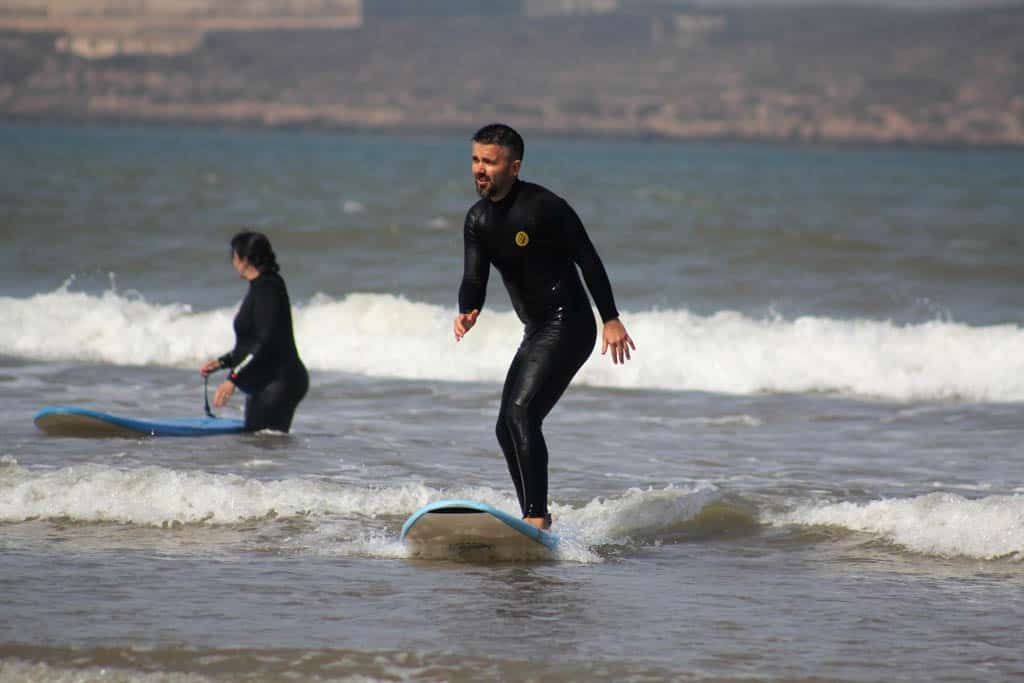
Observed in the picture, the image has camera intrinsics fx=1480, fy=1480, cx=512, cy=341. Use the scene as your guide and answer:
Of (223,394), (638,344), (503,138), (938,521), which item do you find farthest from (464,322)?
(638,344)

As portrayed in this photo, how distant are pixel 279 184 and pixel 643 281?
3031cm

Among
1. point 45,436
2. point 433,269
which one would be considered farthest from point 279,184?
point 45,436

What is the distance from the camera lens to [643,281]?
2275 cm

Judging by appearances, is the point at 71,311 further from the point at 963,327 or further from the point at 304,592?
the point at 304,592

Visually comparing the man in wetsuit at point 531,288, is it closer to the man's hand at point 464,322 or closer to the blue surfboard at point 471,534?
the man's hand at point 464,322

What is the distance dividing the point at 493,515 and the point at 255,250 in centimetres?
346

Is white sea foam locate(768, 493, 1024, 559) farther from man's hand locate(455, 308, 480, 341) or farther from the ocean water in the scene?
man's hand locate(455, 308, 480, 341)

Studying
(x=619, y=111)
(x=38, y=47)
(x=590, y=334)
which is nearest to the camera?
(x=590, y=334)

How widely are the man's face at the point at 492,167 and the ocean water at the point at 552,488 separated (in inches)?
69.2

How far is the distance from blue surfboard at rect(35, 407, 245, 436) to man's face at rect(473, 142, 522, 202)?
4.21 meters

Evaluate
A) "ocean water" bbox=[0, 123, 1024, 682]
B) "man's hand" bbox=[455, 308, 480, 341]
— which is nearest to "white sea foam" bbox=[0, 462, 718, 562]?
"ocean water" bbox=[0, 123, 1024, 682]

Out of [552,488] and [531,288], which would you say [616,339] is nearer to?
[531,288]

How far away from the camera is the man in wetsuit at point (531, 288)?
21.2ft

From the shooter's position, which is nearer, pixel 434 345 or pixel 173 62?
pixel 434 345
